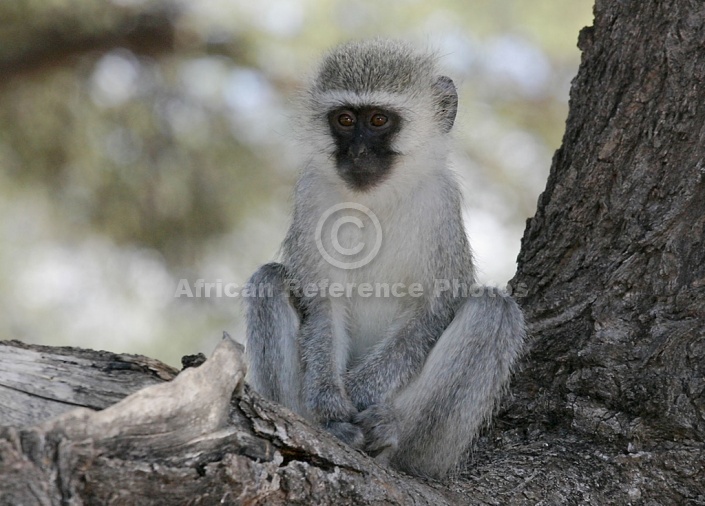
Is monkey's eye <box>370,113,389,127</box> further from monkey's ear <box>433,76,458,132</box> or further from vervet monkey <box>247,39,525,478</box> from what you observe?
monkey's ear <box>433,76,458,132</box>

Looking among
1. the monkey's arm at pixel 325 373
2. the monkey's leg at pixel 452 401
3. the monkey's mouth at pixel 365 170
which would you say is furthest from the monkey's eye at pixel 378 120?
the monkey's leg at pixel 452 401

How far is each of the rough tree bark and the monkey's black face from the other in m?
0.81

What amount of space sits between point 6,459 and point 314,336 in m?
1.98

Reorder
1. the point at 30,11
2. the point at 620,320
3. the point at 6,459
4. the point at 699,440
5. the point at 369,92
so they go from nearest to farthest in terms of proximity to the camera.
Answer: the point at 6,459, the point at 699,440, the point at 620,320, the point at 369,92, the point at 30,11

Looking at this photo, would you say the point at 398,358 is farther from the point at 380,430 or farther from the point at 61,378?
the point at 61,378

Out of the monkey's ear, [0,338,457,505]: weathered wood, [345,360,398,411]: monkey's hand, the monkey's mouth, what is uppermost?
the monkey's ear

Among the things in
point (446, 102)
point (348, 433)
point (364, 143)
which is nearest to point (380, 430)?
point (348, 433)

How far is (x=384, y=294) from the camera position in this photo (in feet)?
13.1

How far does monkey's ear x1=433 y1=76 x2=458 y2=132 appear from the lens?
4.22 metres

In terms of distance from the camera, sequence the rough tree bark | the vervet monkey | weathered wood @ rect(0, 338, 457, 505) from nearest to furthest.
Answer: weathered wood @ rect(0, 338, 457, 505) → the rough tree bark → the vervet monkey

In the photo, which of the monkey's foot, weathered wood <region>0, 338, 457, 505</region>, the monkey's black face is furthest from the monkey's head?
weathered wood <region>0, 338, 457, 505</region>

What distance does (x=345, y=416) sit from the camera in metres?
3.56

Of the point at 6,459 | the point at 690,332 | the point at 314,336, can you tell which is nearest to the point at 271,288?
the point at 314,336

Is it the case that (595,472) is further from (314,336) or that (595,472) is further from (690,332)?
(314,336)
